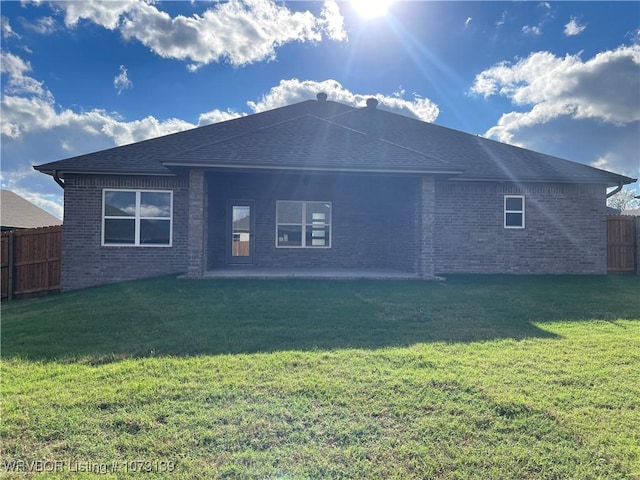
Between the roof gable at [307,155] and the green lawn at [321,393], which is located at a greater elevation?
the roof gable at [307,155]

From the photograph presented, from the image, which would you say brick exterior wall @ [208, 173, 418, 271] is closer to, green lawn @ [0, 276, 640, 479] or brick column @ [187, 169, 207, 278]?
brick column @ [187, 169, 207, 278]

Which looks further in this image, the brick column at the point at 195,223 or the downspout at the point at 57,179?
the downspout at the point at 57,179

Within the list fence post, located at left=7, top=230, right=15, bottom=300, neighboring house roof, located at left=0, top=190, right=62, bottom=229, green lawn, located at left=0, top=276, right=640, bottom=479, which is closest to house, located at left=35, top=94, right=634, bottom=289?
fence post, located at left=7, top=230, right=15, bottom=300

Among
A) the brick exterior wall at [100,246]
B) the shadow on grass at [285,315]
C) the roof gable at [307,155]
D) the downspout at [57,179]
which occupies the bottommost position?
the shadow on grass at [285,315]

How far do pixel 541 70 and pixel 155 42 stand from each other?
47.4ft

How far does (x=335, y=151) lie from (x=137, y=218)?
6.51 meters

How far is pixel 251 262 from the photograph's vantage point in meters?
13.0

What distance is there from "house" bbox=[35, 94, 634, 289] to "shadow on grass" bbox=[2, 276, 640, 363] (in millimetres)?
1740

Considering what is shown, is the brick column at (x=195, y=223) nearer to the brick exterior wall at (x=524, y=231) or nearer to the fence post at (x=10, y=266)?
the fence post at (x=10, y=266)

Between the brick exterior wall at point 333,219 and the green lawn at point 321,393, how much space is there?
590cm

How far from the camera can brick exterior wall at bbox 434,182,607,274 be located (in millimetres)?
12148

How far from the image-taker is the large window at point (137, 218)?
37.0 ft

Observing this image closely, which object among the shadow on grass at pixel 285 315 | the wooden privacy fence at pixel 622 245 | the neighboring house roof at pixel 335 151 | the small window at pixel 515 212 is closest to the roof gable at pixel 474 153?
the neighboring house roof at pixel 335 151

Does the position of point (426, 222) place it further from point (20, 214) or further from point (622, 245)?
point (20, 214)
